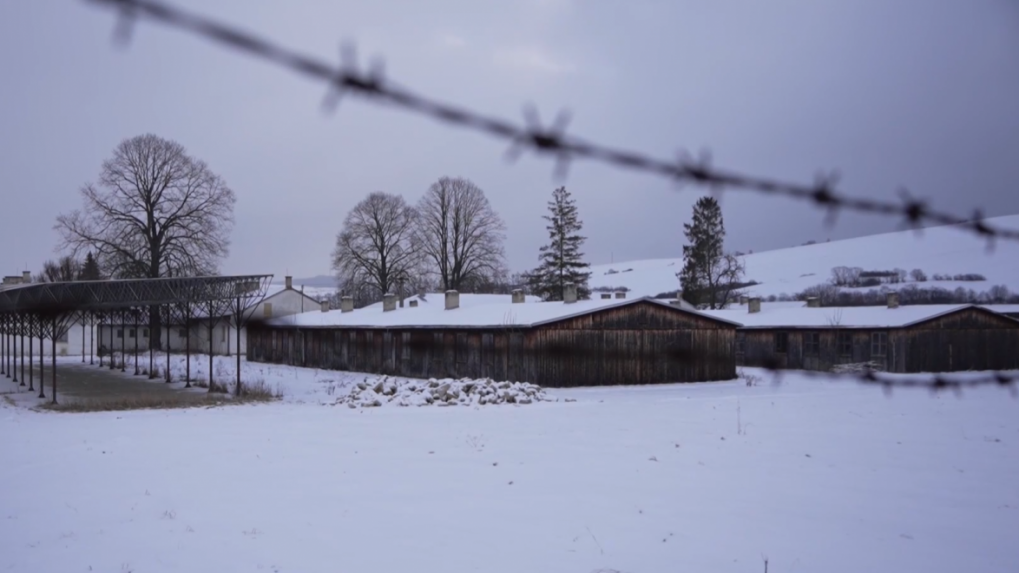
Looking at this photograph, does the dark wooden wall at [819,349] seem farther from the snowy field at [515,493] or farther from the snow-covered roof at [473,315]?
the snowy field at [515,493]

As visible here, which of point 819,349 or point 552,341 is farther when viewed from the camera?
point 819,349

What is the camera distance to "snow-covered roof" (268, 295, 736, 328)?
102 ft

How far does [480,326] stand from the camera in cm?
3197

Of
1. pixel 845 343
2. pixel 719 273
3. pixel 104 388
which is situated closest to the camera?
pixel 719 273

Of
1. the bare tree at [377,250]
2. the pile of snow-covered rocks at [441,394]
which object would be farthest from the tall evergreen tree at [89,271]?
the pile of snow-covered rocks at [441,394]

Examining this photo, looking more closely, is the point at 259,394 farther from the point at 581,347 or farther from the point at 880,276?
the point at 880,276

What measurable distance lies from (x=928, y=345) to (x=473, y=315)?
26434 mm

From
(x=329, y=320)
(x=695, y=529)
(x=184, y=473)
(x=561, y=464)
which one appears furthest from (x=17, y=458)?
(x=329, y=320)

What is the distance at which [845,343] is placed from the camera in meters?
41.5

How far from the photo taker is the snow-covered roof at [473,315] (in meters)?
31.0

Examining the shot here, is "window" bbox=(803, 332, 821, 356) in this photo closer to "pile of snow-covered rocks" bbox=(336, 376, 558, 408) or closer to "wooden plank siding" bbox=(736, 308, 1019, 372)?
"wooden plank siding" bbox=(736, 308, 1019, 372)

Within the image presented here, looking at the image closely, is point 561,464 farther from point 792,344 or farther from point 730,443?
point 792,344

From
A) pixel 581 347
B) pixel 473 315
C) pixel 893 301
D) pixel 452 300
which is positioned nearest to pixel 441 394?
pixel 581 347

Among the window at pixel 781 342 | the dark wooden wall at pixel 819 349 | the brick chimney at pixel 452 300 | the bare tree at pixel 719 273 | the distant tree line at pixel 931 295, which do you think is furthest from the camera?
the window at pixel 781 342
